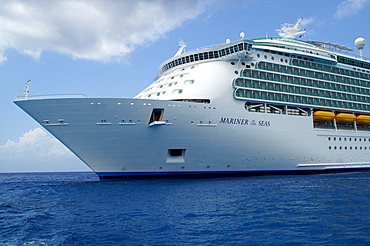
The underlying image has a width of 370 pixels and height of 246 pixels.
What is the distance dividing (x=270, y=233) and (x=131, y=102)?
45.4ft

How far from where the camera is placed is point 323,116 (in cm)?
2872

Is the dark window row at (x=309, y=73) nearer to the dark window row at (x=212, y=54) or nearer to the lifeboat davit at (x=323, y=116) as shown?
the dark window row at (x=212, y=54)

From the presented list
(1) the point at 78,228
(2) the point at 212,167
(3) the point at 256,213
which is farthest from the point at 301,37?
(1) the point at 78,228

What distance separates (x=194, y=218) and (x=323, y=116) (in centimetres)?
2262

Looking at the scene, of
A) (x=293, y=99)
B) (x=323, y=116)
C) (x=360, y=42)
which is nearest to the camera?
(x=293, y=99)

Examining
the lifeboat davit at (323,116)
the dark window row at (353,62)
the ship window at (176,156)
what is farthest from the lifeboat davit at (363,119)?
the ship window at (176,156)

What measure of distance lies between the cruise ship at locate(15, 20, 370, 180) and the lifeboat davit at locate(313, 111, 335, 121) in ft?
0.37

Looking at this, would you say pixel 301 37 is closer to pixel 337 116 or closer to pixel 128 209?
pixel 337 116

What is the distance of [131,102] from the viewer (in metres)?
20.3

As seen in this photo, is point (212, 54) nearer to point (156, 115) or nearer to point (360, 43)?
point (156, 115)

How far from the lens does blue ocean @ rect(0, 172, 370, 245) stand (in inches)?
344

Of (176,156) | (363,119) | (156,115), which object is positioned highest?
(363,119)

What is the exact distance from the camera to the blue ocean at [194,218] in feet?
28.7

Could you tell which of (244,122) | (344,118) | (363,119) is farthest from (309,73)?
(244,122)
